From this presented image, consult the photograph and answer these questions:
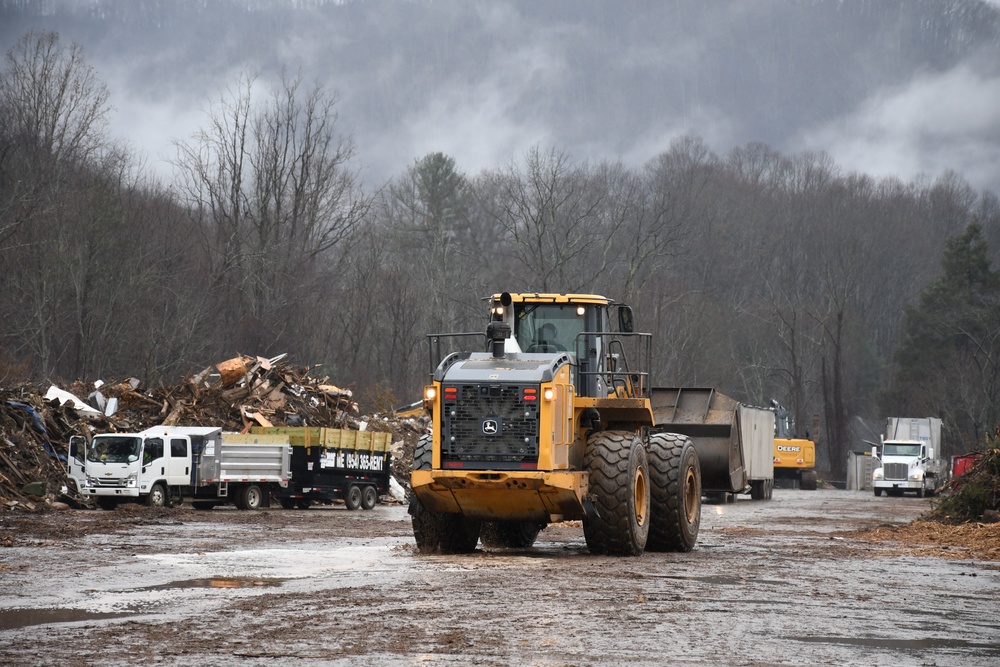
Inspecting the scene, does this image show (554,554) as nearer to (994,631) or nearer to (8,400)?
(994,631)

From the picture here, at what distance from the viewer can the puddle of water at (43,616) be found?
10789 millimetres

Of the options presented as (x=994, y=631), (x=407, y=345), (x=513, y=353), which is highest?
(x=407, y=345)

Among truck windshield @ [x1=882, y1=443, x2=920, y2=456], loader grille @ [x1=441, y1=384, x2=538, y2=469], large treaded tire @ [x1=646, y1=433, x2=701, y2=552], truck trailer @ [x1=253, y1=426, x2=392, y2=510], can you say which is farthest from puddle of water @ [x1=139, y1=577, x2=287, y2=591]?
truck windshield @ [x1=882, y1=443, x2=920, y2=456]

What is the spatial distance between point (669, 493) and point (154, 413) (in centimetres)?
2429

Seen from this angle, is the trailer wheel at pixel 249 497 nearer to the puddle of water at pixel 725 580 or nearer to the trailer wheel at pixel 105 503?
the trailer wheel at pixel 105 503

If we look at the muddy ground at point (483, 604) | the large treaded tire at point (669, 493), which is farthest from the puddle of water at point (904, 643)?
the large treaded tire at point (669, 493)

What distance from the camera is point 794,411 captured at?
90.6 m

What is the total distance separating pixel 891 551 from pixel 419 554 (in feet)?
25.1

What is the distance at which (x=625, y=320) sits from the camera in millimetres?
20281

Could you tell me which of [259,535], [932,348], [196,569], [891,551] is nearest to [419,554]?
[196,569]

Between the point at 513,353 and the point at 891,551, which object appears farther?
the point at 891,551

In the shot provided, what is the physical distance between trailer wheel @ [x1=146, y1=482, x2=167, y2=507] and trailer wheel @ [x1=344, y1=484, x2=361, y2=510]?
5.42 m

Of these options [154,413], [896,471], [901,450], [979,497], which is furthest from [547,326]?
[901,450]

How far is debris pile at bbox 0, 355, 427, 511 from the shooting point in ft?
107
